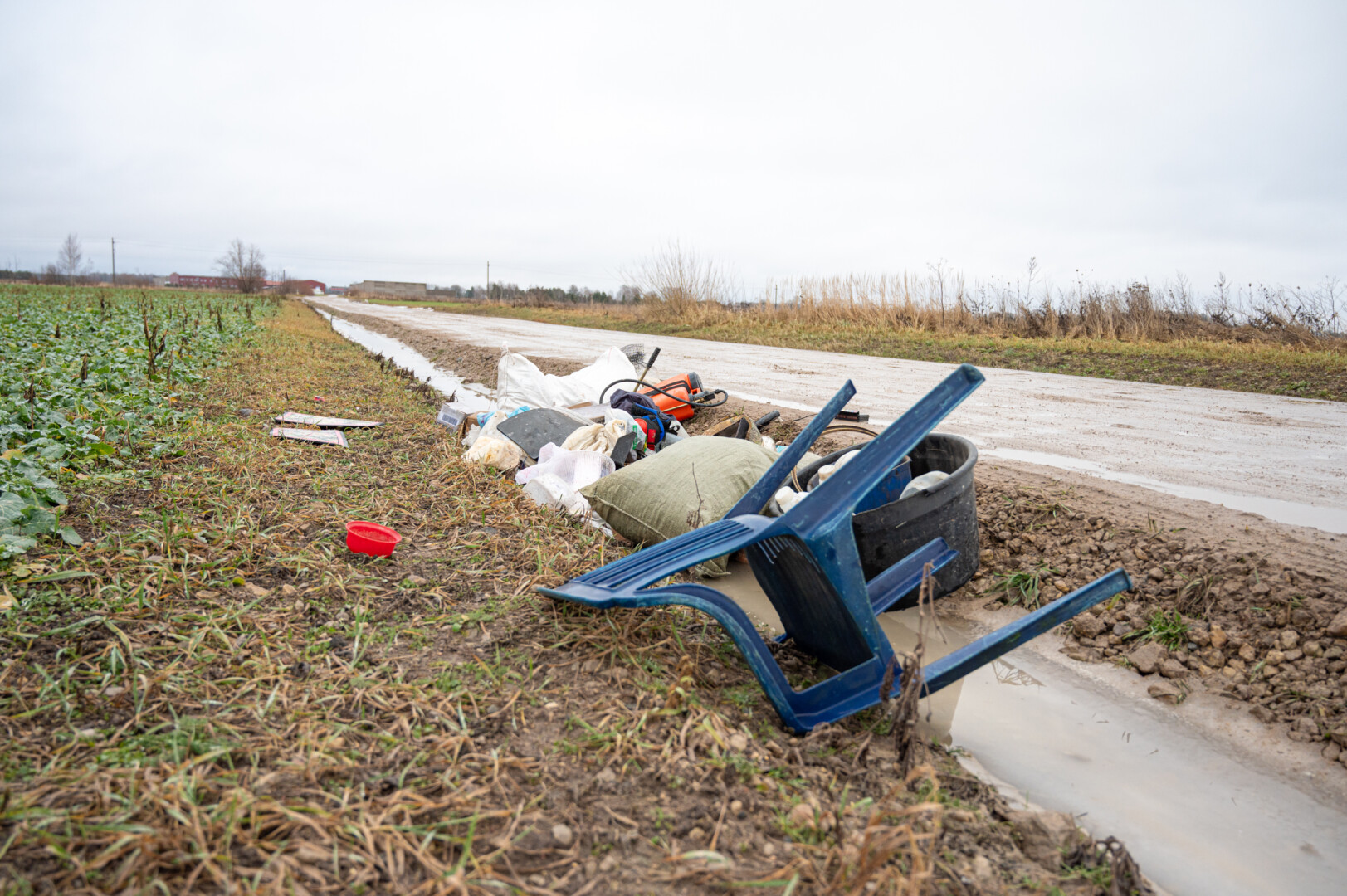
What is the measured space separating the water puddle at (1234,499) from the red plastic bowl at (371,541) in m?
3.55

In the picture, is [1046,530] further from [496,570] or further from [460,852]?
[460,852]

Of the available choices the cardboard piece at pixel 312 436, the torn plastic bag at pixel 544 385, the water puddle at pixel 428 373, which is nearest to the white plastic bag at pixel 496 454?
the cardboard piece at pixel 312 436

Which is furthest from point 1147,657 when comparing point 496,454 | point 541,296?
point 541,296

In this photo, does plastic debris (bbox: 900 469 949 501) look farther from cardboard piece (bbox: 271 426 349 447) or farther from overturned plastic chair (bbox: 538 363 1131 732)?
cardboard piece (bbox: 271 426 349 447)

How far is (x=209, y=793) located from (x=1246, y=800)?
2617mm

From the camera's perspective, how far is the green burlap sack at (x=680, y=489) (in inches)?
136

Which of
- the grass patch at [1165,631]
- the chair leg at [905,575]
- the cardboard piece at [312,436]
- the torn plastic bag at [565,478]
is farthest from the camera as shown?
the cardboard piece at [312,436]

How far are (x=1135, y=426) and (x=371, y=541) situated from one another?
18.4 feet

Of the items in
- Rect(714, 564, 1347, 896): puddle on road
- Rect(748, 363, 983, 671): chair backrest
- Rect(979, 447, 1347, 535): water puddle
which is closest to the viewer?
Rect(714, 564, 1347, 896): puddle on road

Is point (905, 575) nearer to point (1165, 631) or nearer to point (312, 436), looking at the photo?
point (1165, 631)

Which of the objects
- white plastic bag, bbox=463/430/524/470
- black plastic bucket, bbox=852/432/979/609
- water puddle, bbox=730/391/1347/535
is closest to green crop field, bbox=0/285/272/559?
white plastic bag, bbox=463/430/524/470

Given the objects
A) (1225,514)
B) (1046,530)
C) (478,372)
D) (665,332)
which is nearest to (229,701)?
(1046,530)

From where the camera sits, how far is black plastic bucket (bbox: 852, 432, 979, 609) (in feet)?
9.06

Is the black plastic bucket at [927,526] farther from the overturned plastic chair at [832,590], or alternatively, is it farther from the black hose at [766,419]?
the black hose at [766,419]
